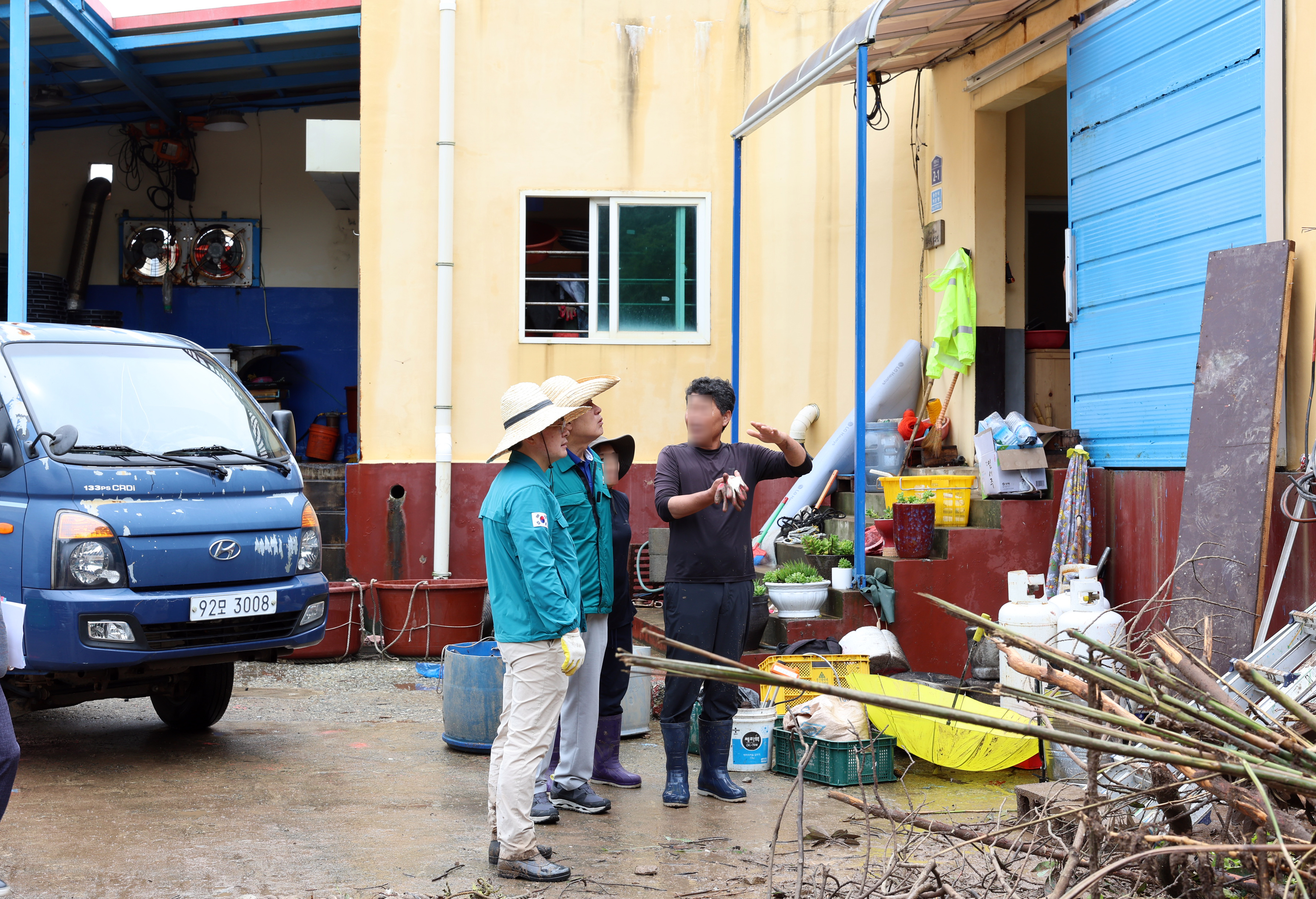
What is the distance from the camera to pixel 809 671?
6039 millimetres

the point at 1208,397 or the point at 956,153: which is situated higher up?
the point at 956,153

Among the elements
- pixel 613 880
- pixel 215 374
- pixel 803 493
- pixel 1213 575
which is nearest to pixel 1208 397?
pixel 1213 575

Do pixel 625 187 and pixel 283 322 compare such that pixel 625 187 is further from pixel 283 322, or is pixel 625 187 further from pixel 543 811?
pixel 543 811

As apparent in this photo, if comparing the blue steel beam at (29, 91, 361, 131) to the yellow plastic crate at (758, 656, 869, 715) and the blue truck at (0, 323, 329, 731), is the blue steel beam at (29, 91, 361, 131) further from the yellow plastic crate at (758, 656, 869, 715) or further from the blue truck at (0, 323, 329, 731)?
the yellow plastic crate at (758, 656, 869, 715)

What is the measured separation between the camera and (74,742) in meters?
6.39

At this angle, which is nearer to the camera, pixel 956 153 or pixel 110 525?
pixel 110 525

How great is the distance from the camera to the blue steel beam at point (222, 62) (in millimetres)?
11828

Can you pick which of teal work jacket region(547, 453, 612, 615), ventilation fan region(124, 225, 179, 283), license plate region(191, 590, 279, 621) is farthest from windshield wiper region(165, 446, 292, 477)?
ventilation fan region(124, 225, 179, 283)

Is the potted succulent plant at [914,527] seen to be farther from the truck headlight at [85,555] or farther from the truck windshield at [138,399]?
the truck headlight at [85,555]

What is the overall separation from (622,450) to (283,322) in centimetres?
926

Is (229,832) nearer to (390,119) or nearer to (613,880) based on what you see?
(613,880)

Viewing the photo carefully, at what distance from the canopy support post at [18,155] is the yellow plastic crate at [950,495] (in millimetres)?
6855

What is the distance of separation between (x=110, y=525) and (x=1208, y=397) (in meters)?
5.70

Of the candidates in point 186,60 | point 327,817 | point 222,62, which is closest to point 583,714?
point 327,817
